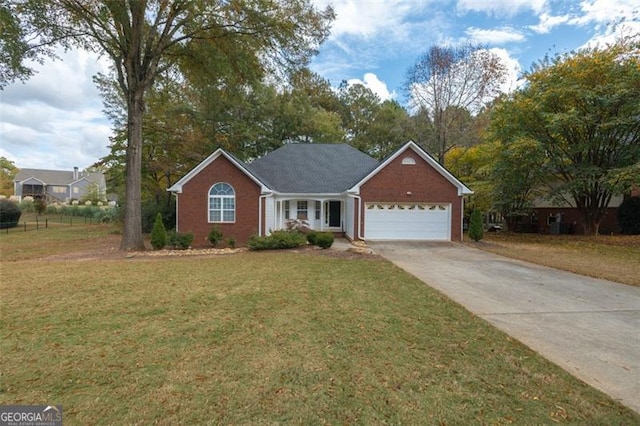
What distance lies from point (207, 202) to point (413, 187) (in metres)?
10.6

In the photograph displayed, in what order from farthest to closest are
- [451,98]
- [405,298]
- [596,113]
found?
[451,98] < [596,113] < [405,298]

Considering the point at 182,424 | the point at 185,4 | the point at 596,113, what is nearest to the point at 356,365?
the point at 182,424


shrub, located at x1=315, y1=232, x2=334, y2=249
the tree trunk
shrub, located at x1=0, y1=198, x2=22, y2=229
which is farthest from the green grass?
shrub, located at x1=0, y1=198, x2=22, y2=229

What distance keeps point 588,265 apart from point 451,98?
1842 centimetres

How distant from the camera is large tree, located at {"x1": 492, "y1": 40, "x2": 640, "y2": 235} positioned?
1509cm

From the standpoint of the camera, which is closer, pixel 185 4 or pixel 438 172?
pixel 185 4

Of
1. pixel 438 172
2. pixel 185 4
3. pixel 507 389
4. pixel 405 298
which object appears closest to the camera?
pixel 507 389

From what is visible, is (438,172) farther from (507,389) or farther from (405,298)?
(507,389)

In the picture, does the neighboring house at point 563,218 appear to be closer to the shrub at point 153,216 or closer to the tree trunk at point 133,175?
Answer: the tree trunk at point 133,175

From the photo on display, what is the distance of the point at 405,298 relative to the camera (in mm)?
6418

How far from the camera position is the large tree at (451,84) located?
2430 centimetres

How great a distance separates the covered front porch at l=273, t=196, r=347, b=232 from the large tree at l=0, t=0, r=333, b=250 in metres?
7.66

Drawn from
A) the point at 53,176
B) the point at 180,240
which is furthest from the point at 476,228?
the point at 53,176

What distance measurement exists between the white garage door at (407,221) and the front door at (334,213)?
3.88 meters
